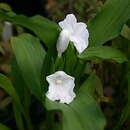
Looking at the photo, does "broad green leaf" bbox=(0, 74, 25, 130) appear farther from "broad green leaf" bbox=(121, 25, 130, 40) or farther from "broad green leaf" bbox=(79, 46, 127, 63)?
"broad green leaf" bbox=(121, 25, 130, 40)

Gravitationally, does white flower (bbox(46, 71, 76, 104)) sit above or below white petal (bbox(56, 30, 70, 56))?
below

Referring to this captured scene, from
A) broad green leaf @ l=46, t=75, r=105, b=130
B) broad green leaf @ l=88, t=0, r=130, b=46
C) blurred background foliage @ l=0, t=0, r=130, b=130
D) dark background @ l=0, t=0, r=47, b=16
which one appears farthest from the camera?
dark background @ l=0, t=0, r=47, b=16

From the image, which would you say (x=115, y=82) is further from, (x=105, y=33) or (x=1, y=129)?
(x=1, y=129)

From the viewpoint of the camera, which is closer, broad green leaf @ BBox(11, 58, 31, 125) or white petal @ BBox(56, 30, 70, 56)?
white petal @ BBox(56, 30, 70, 56)

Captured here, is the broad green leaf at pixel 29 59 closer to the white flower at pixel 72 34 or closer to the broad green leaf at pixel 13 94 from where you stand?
the broad green leaf at pixel 13 94

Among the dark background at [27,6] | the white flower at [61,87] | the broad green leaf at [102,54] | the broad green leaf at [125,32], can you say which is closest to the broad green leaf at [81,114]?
the white flower at [61,87]

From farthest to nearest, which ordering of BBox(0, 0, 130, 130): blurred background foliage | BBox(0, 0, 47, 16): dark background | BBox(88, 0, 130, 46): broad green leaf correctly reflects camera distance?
BBox(0, 0, 47, 16): dark background, BBox(0, 0, 130, 130): blurred background foliage, BBox(88, 0, 130, 46): broad green leaf

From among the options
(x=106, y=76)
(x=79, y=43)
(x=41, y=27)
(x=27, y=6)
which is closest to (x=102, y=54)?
(x=79, y=43)

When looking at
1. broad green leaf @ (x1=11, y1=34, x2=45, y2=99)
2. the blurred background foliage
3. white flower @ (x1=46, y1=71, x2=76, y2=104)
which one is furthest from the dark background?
white flower @ (x1=46, y1=71, x2=76, y2=104)
